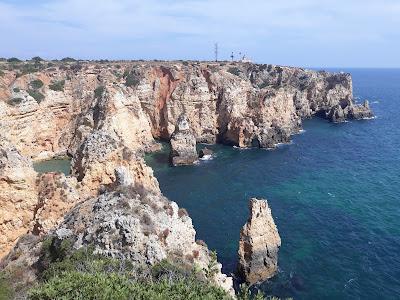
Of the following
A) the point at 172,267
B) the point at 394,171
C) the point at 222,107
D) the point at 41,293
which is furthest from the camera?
the point at 222,107

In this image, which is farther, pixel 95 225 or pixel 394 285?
pixel 394 285

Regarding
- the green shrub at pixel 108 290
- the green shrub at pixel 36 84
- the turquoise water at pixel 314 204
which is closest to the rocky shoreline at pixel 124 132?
the green shrub at pixel 36 84

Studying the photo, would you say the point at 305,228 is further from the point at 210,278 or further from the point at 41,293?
the point at 41,293

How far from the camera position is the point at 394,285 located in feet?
132

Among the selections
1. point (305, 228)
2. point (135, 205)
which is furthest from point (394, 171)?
point (135, 205)

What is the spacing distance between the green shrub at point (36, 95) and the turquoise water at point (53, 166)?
11533 mm

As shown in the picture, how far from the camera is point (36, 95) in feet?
263

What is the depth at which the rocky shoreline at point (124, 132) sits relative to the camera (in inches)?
1164

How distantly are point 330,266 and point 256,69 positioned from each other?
97.1 meters

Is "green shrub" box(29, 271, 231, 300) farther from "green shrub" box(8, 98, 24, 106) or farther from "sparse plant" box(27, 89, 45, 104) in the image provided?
"sparse plant" box(27, 89, 45, 104)

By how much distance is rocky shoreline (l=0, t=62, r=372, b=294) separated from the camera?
29578 millimetres

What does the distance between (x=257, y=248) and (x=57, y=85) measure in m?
60.8

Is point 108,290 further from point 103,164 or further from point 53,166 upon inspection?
point 53,166

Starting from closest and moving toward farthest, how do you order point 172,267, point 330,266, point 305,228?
point 172,267
point 330,266
point 305,228
